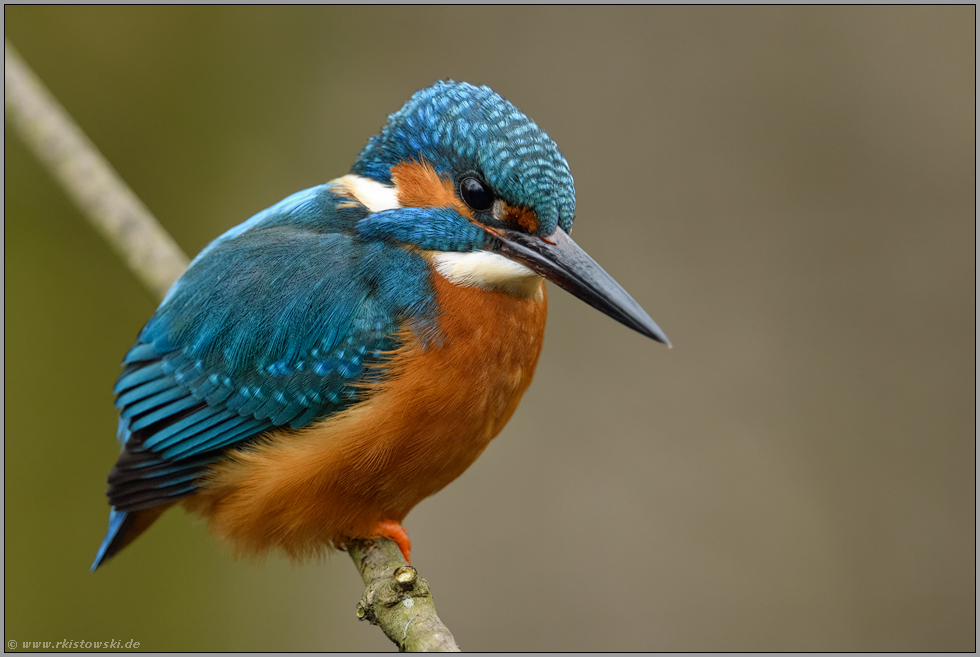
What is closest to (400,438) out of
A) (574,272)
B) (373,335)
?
(373,335)

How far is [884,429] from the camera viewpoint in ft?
13.0

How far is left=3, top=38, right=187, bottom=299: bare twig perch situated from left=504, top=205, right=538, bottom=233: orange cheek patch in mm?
1236

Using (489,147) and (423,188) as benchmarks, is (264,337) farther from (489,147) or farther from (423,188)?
(489,147)

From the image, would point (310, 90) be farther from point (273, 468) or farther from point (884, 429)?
point (884, 429)

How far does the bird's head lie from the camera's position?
1.98 meters

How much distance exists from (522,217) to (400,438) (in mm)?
629

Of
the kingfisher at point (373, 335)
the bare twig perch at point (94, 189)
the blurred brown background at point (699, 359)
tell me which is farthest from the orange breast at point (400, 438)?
the blurred brown background at point (699, 359)

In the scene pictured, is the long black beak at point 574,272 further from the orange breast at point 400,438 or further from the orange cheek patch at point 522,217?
the orange breast at point 400,438

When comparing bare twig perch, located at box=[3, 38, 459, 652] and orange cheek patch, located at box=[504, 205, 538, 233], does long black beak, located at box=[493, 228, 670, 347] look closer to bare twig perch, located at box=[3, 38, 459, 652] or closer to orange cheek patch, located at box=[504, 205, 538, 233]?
orange cheek patch, located at box=[504, 205, 538, 233]

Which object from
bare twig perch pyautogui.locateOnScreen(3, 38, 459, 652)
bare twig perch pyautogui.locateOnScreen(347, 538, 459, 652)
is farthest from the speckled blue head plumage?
bare twig perch pyautogui.locateOnScreen(3, 38, 459, 652)

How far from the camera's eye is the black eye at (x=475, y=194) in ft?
6.63

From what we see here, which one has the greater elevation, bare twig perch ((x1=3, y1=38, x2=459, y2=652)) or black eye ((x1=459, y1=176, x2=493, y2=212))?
bare twig perch ((x1=3, y1=38, x2=459, y2=652))

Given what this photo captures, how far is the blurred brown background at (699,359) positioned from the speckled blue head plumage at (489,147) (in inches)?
70.0

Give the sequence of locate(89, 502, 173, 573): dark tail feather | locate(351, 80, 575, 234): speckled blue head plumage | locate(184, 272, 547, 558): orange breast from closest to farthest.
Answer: locate(351, 80, 575, 234): speckled blue head plumage, locate(184, 272, 547, 558): orange breast, locate(89, 502, 173, 573): dark tail feather
